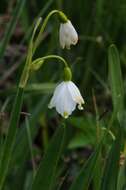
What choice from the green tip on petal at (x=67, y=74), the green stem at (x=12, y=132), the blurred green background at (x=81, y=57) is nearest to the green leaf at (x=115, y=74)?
the green tip on petal at (x=67, y=74)

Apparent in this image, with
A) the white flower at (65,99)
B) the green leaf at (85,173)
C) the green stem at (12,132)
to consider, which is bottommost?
the green leaf at (85,173)

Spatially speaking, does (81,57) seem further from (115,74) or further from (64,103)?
(64,103)

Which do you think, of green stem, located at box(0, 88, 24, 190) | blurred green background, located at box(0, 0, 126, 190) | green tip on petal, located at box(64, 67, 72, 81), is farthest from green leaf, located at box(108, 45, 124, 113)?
blurred green background, located at box(0, 0, 126, 190)

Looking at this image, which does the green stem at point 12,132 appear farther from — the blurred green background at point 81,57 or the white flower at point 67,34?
the blurred green background at point 81,57

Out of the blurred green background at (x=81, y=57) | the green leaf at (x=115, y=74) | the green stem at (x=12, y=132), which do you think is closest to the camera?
the green stem at (x=12, y=132)

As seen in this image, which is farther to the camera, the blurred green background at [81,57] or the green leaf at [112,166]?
the blurred green background at [81,57]

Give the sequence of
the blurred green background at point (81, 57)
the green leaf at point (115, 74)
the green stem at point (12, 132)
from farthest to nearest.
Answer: the blurred green background at point (81, 57) < the green leaf at point (115, 74) < the green stem at point (12, 132)

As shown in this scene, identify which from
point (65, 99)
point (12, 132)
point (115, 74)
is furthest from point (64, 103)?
point (115, 74)

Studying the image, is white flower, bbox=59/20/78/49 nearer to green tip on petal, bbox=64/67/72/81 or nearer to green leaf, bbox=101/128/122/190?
green tip on petal, bbox=64/67/72/81
